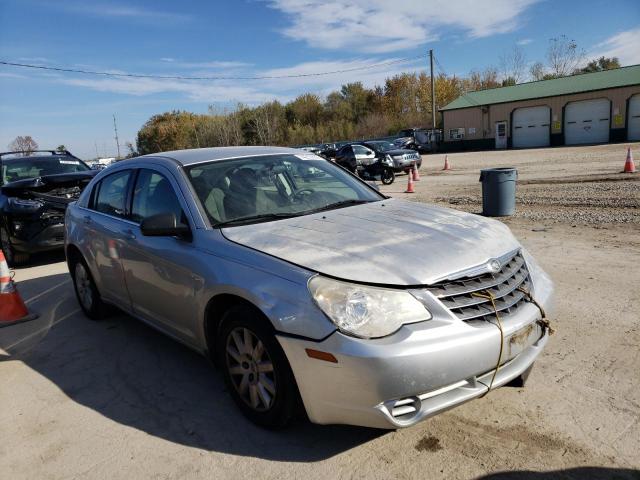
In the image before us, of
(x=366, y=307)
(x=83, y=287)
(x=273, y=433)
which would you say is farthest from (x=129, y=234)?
(x=366, y=307)

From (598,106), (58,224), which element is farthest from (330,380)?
(598,106)

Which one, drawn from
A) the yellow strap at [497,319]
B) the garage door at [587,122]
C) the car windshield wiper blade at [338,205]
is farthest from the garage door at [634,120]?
the yellow strap at [497,319]

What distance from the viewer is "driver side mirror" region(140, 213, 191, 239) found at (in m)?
3.29

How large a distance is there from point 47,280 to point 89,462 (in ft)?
17.4

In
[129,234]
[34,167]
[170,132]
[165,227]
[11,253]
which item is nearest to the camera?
[165,227]

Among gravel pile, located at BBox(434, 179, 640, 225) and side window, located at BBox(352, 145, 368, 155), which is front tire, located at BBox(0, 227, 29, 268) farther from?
side window, located at BBox(352, 145, 368, 155)

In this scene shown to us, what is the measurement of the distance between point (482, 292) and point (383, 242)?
62cm

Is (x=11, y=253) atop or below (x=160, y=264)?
below

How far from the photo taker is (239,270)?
2.89 m

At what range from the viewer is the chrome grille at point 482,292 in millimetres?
2533

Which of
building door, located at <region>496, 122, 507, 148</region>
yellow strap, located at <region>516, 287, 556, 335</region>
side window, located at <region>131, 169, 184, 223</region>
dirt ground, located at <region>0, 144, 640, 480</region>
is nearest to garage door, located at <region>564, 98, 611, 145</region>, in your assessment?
building door, located at <region>496, 122, 507, 148</region>

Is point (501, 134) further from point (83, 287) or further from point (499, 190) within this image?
point (83, 287)

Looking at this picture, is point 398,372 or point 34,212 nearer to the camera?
point 398,372

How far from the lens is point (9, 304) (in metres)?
5.52
